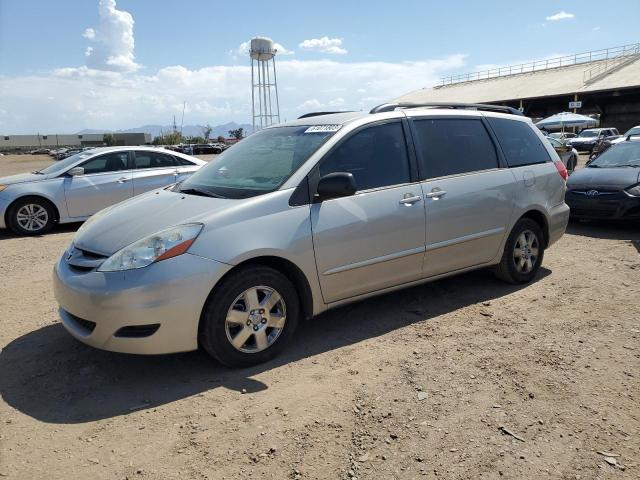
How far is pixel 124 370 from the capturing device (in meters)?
3.49

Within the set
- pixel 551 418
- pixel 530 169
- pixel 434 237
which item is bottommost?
pixel 551 418

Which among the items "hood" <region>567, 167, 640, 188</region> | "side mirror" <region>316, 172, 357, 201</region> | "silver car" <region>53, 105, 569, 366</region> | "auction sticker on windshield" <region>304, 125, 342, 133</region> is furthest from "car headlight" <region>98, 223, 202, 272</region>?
"hood" <region>567, 167, 640, 188</region>

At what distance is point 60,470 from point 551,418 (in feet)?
8.60

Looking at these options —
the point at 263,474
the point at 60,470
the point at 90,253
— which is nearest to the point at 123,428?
the point at 60,470

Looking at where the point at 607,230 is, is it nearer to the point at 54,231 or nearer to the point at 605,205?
the point at 605,205

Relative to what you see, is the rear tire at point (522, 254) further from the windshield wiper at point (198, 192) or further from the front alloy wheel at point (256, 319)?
the windshield wiper at point (198, 192)

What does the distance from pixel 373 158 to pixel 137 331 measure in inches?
86.4

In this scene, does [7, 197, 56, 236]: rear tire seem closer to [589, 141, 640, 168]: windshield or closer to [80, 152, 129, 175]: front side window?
[80, 152, 129, 175]: front side window

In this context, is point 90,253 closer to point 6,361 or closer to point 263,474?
point 6,361

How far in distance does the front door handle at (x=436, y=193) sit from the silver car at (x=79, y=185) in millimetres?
6314

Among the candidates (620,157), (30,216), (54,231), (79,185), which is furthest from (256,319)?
(620,157)

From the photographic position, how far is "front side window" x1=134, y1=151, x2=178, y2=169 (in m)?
9.36

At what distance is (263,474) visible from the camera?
2443 millimetres

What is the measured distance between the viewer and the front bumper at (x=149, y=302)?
3.08 m
